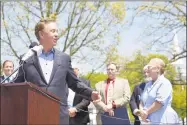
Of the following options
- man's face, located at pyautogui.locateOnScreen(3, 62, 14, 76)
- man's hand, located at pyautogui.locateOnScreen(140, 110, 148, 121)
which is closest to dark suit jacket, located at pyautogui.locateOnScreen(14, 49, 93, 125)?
man's hand, located at pyautogui.locateOnScreen(140, 110, 148, 121)

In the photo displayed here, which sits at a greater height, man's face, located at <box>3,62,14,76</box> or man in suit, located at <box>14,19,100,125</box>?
man's face, located at <box>3,62,14,76</box>

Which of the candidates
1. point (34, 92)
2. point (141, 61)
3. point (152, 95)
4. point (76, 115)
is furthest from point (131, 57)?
point (34, 92)

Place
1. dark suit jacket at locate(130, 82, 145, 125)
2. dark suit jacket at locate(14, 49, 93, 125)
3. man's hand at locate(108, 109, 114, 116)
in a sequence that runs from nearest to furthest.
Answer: dark suit jacket at locate(14, 49, 93, 125) → dark suit jacket at locate(130, 82, 145, 125) → man's hand at locate(108, 109, 114, 116)

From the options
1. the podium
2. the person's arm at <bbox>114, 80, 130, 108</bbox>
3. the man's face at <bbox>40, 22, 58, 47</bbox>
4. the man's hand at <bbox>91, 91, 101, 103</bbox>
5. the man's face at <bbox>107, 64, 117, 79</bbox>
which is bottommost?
the podium

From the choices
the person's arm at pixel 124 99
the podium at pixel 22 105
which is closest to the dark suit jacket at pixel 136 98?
the person's arm at pixel 124 99

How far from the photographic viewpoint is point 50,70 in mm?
4660

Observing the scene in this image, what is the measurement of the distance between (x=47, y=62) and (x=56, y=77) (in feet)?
0.66

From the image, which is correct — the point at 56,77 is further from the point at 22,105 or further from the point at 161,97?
the point at 161,97

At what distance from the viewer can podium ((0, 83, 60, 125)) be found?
10.3 ft

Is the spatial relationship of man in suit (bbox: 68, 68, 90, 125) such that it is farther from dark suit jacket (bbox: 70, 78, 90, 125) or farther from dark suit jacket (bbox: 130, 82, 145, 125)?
dark suit jacket (bbox: 130, 82, 145, 125)

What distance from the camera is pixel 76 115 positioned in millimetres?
8656

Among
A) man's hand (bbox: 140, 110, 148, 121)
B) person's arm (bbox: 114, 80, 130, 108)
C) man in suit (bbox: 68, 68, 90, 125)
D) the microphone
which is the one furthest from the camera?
man in suit (bbox: 68, 68, 90, 125)

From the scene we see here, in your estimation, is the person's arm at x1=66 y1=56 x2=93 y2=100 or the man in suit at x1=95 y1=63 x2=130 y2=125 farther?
the man in suit at x1=95 y1=63 x2=130 y2=125

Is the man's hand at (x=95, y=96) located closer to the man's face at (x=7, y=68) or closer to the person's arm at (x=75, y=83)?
the person's arm at (x=75, y=83)
